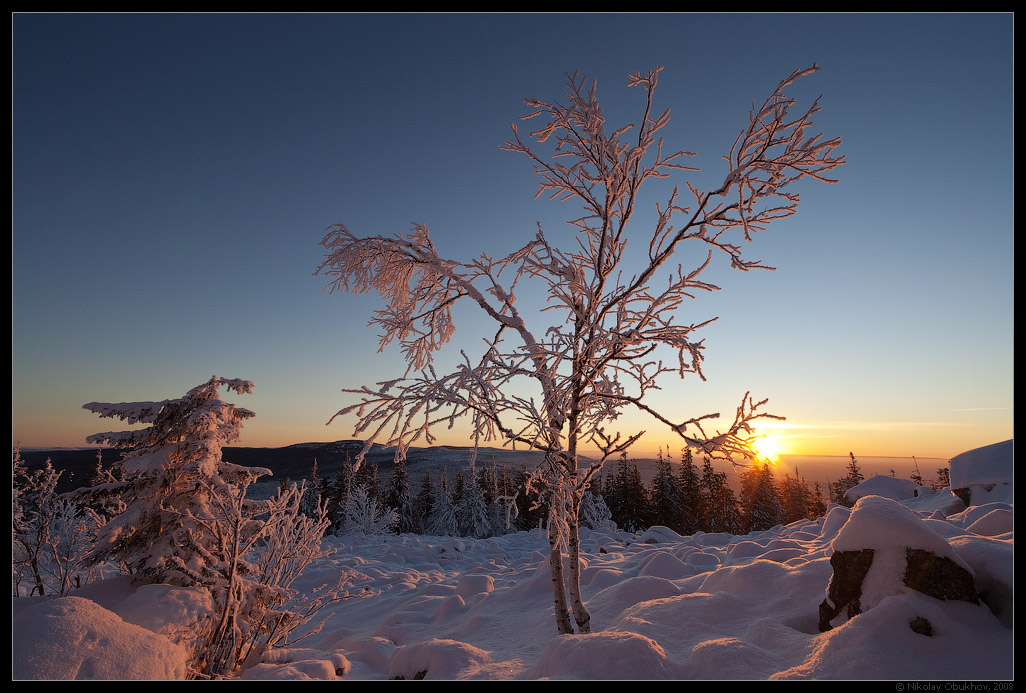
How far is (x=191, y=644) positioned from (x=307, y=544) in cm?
170

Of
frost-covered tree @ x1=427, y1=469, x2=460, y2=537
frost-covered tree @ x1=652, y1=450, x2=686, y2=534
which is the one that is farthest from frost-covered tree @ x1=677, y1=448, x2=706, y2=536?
frost-covered tree @ x1=427, y1=469, x2=460, y2=537

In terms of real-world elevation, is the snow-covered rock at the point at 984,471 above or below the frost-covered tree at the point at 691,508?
above

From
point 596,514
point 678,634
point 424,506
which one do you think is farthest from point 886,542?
point 424,506

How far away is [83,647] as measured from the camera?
3.56 meters

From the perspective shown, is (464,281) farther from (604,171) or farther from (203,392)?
(203,392)

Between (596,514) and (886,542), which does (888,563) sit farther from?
(596,514)

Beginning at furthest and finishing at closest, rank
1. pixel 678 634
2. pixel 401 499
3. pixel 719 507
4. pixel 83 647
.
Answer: pixel 401 499 < pixel 719 507 < pixel 678 634 < pixel 83 647

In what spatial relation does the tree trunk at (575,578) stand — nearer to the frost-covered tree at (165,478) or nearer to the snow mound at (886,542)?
the snow mound at (886,542)

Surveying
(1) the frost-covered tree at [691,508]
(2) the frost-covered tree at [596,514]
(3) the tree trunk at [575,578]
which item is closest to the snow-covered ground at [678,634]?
(3) the tree trunk at [575,578]

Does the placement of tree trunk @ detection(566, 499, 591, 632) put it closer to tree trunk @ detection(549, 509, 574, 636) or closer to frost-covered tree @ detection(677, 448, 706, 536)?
tree trunk @ detection(549, 509, 574, 636)

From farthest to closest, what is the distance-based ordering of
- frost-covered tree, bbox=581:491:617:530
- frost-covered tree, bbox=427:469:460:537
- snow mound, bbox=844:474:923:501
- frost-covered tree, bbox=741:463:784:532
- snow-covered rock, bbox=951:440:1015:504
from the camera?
frost-covered tree, bbox=427:469:460:537 → frost-covered tree, bbox=741:463:784:532 → frost-covered tree, bbox=581:491:617:530 → snow mound, bbox=844:474:923:501 → snow-covered rock, bbox=951:440:1015:504

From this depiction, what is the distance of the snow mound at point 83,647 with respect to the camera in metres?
3.34

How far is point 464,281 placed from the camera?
5.43m

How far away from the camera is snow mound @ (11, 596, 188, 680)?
334cm
